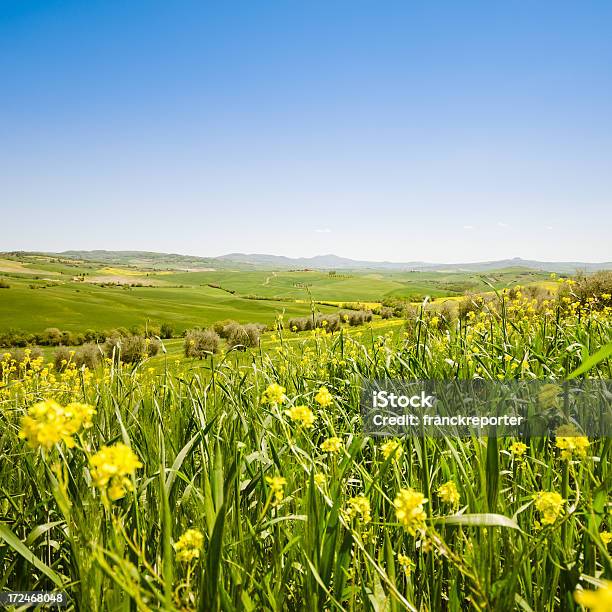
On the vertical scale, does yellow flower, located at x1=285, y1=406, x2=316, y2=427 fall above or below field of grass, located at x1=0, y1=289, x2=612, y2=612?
above

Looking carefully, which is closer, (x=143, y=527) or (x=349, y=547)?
(x=349, y=547)

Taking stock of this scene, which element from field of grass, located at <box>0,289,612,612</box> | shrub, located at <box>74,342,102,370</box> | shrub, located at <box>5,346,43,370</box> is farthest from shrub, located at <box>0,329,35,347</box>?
field of grass, located at <box>0,289,612,612</box>

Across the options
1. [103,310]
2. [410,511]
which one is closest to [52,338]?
[103,310]

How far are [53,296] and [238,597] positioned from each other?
95.6 metres

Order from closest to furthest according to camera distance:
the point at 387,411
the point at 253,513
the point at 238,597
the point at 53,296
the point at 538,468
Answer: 1. the point at 238,597
2. the point at 253,513
3. the point at 538,468
4. the point at 387,411
5. the point at 53,296

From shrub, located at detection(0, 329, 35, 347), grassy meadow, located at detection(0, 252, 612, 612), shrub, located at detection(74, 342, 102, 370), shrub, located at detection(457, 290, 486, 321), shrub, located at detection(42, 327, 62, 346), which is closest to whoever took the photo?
grassy meadow, located at detection(0, 252, 612, 612)

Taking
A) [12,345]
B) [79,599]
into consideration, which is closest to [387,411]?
[79,599]

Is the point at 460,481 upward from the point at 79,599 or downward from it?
upward

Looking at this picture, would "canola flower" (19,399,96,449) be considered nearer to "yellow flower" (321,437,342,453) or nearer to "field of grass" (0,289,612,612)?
"field of grass" (0,289,612,612)

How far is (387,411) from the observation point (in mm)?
2961

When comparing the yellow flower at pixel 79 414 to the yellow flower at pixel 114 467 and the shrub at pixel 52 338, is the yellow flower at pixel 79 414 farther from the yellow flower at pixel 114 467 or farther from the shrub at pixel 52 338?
the shrub at pixel 52 338

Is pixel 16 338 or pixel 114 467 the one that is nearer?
pixel 114 467

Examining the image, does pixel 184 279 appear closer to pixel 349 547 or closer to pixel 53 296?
pixel 53 296

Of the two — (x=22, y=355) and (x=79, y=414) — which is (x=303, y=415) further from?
(x=22, y=355)
